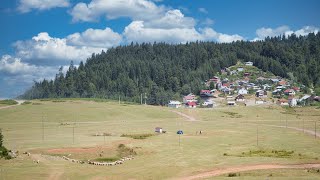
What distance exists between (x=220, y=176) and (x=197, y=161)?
9.90 metres

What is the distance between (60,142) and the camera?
78.1 m

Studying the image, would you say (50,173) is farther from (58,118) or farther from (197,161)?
(58,118)

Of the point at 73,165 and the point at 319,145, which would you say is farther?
the point at 319,145

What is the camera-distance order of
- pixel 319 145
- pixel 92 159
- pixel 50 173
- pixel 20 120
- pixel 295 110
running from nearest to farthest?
pixel 50 173 < pixel 92 159 < pixel 319 145 < pixel 20 120 < pixel 295 110

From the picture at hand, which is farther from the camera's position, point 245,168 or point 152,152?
point 152,152

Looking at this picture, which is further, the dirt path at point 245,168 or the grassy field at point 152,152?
the grassy field at point 152,152

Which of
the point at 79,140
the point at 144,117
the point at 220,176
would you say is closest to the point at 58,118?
the point at 144,117

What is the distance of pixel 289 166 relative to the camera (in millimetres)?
53812

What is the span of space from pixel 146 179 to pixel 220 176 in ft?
29.2

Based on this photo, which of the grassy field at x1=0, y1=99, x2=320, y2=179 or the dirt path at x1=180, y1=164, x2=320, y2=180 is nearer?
the dirt path at x1=180, y1=164, x2=320, y2=180

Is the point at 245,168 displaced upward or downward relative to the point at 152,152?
downward

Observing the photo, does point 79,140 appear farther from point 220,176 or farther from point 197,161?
point 220,176

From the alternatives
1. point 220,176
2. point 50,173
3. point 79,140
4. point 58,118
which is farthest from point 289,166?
→ point 58,118

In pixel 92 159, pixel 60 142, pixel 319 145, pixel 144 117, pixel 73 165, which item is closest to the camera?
pixel 73 165
